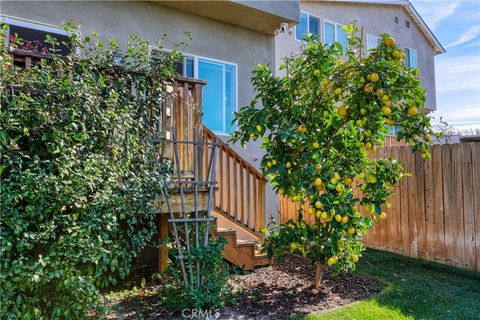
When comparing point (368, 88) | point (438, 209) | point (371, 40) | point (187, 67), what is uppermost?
point (371, 40)

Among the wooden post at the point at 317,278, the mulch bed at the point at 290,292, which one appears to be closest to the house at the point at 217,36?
the mulch bed at the point at 290,292

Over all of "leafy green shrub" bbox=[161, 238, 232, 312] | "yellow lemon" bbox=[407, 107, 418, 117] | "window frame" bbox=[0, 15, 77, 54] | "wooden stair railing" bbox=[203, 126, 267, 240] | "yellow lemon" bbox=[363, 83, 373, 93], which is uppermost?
"window frame" bbox=[0, 15, 77, 54]

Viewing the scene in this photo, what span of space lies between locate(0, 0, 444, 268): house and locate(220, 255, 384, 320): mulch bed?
475 millimetres

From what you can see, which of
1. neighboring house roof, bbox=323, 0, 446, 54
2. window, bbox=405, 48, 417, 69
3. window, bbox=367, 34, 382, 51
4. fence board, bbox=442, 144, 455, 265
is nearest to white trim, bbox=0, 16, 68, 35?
fence board, bbox=442, 144, 455, 265

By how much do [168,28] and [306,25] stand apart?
7.00 meters

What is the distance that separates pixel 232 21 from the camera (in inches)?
267

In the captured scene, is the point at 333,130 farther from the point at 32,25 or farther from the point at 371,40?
the point at 371,40

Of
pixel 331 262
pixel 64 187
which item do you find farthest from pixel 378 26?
pixel 64 187

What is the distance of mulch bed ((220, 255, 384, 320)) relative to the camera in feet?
13.1

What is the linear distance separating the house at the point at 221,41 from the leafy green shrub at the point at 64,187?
163 centimetres

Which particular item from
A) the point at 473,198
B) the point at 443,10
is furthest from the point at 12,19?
the point at 443,10

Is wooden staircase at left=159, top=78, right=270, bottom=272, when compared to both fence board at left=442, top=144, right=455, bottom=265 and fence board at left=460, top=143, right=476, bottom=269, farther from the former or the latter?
fence board at left=460, top=143, right=476, bottom=269

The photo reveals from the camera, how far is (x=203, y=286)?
3.79 meters

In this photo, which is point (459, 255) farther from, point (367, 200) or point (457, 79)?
point (457, 79)
